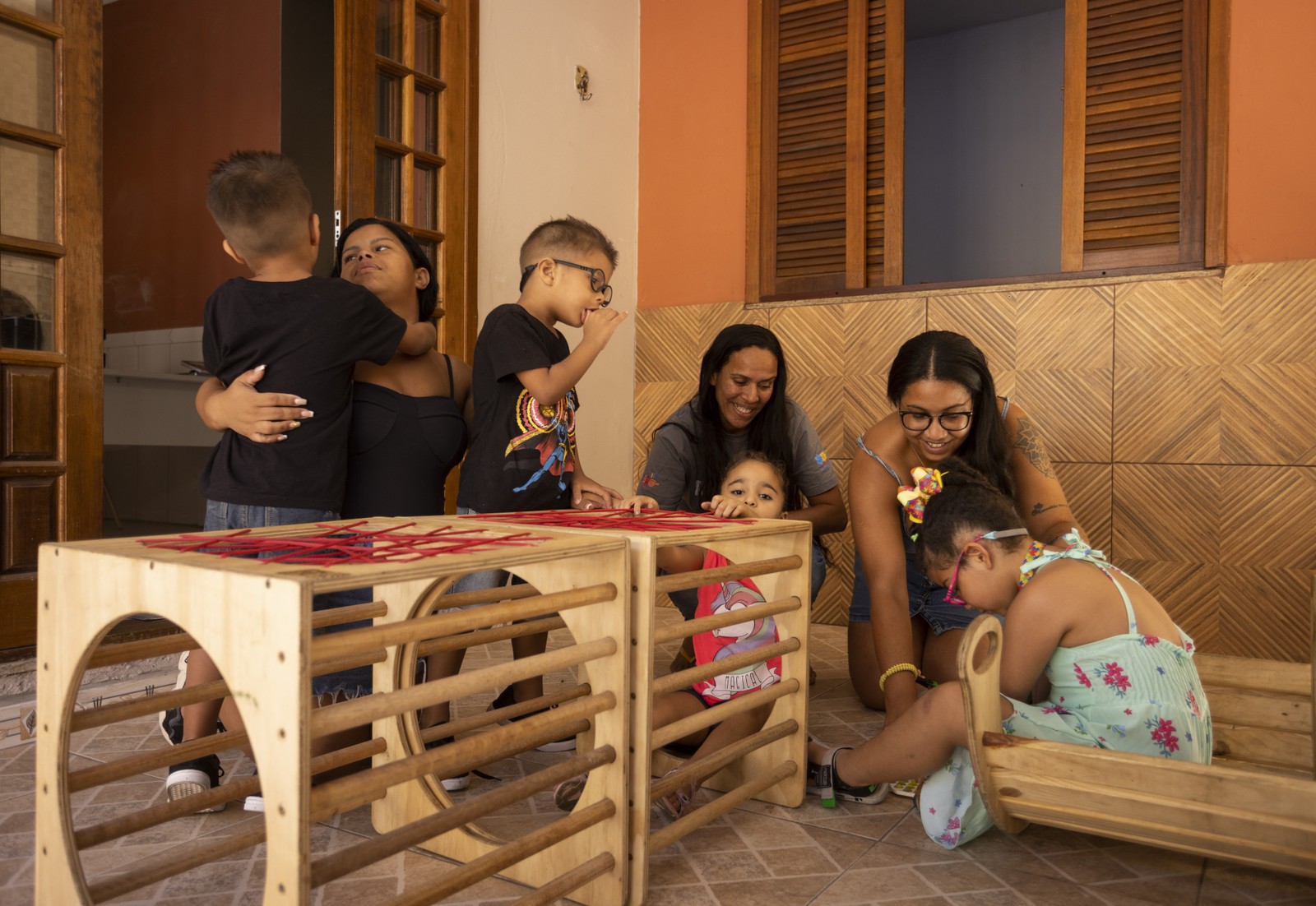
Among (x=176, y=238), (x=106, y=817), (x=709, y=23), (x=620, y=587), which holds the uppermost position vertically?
(x=709, y=23)

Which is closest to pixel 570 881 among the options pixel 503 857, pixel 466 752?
pixel 503 857

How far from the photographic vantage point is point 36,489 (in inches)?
101

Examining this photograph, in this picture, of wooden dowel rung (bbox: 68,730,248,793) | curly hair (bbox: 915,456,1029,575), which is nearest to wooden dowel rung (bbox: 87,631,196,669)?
wooden dowel rung (bbox: 68,730,248,793)

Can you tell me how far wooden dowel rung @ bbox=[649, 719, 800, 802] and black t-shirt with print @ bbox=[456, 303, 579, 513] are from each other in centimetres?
77

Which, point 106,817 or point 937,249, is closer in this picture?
point 106,817

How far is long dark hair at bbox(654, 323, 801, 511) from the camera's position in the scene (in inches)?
110

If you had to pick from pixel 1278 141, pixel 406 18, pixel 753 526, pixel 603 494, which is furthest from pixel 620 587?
pixel 1278 141

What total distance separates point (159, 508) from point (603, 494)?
4.26 m

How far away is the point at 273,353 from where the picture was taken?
193 cm

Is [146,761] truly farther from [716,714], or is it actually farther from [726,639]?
[726,639]

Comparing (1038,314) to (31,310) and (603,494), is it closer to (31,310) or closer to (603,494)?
(603,494)

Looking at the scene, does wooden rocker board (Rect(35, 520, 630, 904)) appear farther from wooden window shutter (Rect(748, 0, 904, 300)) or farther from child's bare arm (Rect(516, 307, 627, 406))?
wooden window shutter (Rect(748, 0, 904, 300))

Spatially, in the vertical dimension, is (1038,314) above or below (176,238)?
below

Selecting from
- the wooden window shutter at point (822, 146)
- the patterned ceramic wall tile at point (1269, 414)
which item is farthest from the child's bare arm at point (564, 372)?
the patterned ceramic wall tile at point (1269, 414)
